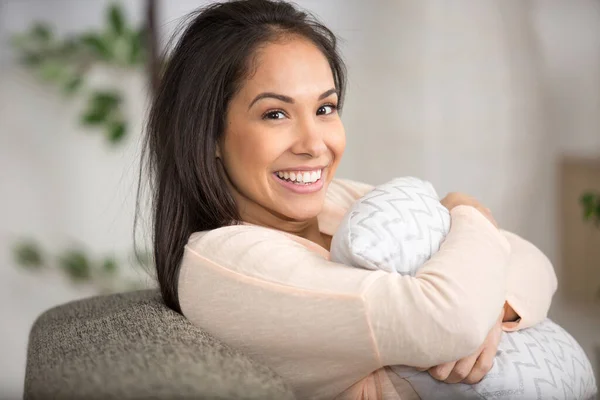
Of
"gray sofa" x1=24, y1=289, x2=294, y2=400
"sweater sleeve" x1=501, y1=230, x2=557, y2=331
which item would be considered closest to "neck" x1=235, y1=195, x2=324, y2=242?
"gray sofa" x1=24, y1=289, x2=294, y2=400

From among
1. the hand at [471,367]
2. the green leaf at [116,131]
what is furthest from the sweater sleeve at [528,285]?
the green leaf at [116,131]

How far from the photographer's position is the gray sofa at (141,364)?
3.26 ft

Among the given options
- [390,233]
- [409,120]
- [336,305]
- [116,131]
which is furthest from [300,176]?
[409,120]

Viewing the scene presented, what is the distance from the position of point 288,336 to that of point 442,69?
3.15m

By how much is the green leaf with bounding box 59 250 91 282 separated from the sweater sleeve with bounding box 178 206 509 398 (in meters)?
2.84

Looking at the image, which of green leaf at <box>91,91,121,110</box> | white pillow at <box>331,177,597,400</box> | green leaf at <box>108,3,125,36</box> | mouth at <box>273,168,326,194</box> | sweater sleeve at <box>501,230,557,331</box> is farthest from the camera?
green leaf at <box>91,91,121,110</box>

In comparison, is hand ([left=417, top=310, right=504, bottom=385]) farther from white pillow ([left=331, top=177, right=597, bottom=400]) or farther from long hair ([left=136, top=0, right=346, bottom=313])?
long hair ([left=136, top=0, right=346, bottom=313])

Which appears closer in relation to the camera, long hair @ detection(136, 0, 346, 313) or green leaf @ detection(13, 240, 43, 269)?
long hair @ detection(136, 0, 346, 313)

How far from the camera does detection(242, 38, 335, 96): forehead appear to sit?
57.9 inches

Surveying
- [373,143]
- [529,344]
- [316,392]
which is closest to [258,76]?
[316,392]

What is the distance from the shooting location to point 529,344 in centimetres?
136

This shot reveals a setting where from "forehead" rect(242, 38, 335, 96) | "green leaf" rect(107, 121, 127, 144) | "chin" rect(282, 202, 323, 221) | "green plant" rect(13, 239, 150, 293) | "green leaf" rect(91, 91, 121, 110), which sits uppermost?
"forehead" rect(242, 38, 335, 96)

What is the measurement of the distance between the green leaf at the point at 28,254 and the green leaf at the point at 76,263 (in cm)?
12

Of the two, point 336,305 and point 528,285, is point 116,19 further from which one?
point 336,305
